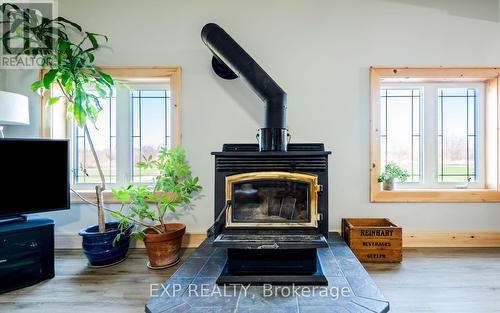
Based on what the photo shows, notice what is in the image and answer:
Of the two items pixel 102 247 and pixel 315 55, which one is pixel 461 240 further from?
pixel 102 247

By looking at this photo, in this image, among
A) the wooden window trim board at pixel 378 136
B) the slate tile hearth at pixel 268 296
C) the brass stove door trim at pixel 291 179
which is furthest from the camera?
the wooden window trim board at pixel 378 136

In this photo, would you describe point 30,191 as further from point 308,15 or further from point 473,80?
point 473,80

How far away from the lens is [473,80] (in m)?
2.49

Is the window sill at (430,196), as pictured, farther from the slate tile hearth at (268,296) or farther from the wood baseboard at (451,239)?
the slate tile hearth at (268,296)

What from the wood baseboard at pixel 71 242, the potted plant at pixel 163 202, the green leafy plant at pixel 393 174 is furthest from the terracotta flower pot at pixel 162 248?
the green leafy plant at pixel 393 174

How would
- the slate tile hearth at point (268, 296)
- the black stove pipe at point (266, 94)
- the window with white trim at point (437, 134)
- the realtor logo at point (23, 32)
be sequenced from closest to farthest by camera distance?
the slate tile hearth at point (268, 296)
the black stove pipe at point (266, 94)
the realtor logo at point (23, 32)
the window with white trim at point (437, 134)

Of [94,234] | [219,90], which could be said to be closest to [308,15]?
[219,90]

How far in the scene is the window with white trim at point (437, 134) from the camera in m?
2.55

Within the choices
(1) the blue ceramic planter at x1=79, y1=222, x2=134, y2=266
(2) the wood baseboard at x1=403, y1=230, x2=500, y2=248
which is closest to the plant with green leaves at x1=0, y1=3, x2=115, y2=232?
(1) the blue ceramic planter at x1=79, y1=222, x2=134, y2=266

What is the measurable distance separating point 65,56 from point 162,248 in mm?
1837

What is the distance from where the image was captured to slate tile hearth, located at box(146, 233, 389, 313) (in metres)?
1.26

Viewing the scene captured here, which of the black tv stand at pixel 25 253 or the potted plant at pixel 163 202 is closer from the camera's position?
the black tv stand at pixel 25 253

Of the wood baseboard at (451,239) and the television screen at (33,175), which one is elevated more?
the television screen at (33,175)

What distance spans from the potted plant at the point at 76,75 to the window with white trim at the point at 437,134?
2.75 metres
